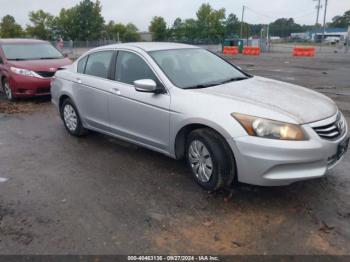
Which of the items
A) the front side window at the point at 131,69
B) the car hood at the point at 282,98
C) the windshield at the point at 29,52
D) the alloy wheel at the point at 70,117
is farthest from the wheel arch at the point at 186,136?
the windshield at the point at 29,52

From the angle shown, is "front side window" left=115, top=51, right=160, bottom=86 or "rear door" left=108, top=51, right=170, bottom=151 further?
"front side window" left=115, top=51, right=160, bottom=86

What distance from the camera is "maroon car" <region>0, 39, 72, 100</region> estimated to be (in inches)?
361

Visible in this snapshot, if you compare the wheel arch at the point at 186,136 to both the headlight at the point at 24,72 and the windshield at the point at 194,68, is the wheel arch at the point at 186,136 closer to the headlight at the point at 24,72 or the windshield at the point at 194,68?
the windshield at the point at 194,68

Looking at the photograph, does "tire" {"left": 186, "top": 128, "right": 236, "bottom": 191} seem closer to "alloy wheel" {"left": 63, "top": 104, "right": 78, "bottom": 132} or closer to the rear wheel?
"alloy wheel" {"left": 63, "top": 104, "right": 78, "bottom": 132}

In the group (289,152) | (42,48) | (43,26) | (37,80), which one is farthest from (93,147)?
(43,26)

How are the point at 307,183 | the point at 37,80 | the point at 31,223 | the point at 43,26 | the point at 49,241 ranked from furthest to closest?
1. the point at 43,26
2. the point at 37,80
3. the point at 307,183
4. the point at 31,223
5. the point at 49,241

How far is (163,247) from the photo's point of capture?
312 cm

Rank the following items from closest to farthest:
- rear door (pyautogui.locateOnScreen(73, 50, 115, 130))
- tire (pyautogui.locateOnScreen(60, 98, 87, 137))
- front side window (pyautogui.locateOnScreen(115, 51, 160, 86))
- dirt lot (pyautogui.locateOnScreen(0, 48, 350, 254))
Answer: dirt lot (pyautogui.locateOnScreen(0, 48, 350, 254))
front side window (pyautogui.locateOnScreen(115, 51, 160, 86))
rear door (pyautogui.locateOnScreen(73, 50, 115, 130))
tire (pyautogui.locateOnScreen(60, 98, 87, 137))

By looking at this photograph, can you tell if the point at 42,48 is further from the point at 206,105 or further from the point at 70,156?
the point at 206,105

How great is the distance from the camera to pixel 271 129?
3.50 metres

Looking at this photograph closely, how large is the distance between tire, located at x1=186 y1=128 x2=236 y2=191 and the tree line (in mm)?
48470

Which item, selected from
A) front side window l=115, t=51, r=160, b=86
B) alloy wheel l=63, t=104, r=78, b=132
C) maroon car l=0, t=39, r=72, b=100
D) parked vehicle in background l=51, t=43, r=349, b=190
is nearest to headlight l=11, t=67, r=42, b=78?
maroon car l=0, t=39, r=72, b=100

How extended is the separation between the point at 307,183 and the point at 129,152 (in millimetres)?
2592

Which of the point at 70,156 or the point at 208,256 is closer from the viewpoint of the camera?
the point at 208,256
